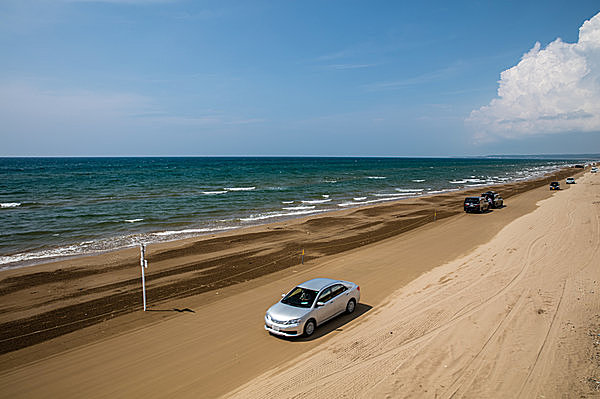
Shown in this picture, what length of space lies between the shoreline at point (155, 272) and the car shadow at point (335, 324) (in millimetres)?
5731

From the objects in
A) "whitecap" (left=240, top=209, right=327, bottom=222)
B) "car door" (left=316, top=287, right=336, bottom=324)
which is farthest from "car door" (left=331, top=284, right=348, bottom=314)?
"whitecap" (left=240, top=209, right=327, bottom=222)

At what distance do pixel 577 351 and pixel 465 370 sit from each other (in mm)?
3319

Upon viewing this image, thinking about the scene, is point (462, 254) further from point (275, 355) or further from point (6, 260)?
point (6, 260)

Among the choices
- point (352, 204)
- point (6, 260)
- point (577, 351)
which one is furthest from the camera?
point (352, 204)

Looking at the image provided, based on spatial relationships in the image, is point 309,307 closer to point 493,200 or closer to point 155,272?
point 155,272

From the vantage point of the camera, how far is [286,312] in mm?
10641

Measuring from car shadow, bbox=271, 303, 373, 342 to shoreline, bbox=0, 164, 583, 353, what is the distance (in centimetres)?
573

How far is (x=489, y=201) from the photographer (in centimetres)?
3781

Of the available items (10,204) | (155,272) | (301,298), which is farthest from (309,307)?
(10,204)

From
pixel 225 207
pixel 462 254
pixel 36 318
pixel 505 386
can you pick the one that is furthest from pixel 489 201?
pixel 36 318

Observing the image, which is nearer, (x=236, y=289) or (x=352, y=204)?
(x=236, y=289)

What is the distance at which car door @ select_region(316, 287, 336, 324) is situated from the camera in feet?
35.8

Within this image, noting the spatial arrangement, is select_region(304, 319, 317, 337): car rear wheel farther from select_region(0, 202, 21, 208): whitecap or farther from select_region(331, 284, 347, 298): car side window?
select_region(0, 202, 21, 208): whitecap

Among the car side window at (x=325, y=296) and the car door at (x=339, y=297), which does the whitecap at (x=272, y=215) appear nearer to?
the car door at (x=339, y=297)
